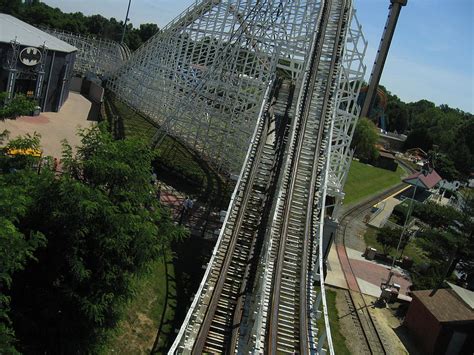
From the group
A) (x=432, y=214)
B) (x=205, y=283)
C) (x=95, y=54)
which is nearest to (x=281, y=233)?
(x=205, y=283)

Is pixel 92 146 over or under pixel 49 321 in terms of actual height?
over

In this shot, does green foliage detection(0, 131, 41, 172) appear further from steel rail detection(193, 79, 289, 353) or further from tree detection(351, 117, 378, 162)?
tree detection(351, 117, 378, 162)

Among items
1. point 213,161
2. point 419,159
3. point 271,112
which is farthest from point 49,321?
point 419,159

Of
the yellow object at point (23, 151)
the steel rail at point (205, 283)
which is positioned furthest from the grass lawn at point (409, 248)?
the yellow object at point (23, 151)

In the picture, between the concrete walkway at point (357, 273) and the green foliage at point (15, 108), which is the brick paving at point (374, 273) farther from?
the green foliage at point (15, 108)

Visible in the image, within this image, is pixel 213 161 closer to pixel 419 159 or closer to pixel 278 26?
pixel 278 26

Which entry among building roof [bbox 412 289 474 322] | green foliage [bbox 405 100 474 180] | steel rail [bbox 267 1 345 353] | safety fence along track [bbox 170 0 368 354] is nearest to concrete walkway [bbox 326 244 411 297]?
building roof [bbox 412 289 474 322]

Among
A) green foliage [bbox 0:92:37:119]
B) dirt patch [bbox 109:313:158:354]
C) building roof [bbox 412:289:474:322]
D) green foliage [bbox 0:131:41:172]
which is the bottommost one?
dirt patch [bbox 109:313:158:354]
